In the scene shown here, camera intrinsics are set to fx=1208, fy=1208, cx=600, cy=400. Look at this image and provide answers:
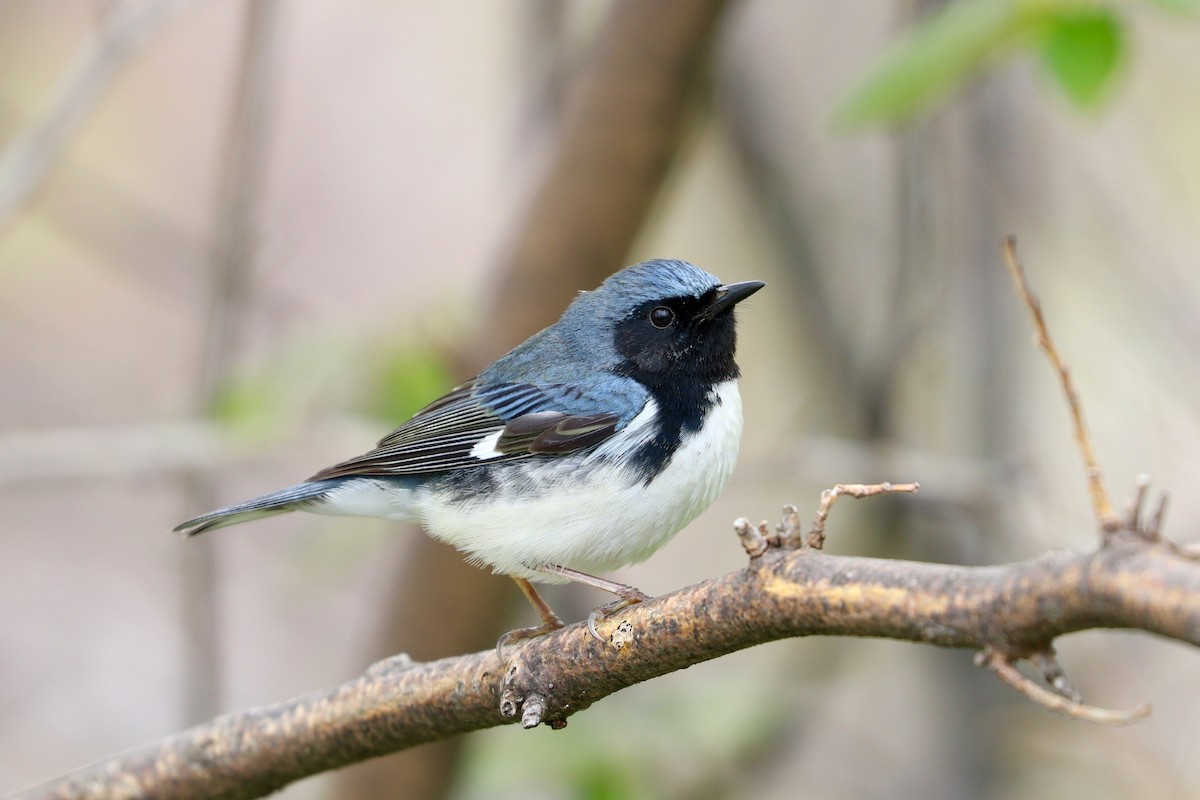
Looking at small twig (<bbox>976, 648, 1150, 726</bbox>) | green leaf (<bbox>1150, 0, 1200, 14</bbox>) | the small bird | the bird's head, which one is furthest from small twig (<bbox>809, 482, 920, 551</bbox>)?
green leaf (<bbox>1150, 0, 1200, 14</bbox>)

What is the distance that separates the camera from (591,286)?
4535 millimetres

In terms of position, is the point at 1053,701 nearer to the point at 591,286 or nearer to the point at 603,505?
the point at 603,505

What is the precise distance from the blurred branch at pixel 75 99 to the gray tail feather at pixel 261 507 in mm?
1633

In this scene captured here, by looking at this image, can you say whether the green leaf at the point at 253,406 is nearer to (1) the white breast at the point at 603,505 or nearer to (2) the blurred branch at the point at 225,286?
(2) the blurred branch at the point at 225,286

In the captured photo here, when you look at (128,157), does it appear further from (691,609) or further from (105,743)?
(691,609)

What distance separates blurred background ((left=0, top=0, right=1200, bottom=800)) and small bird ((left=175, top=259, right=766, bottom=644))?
76cm

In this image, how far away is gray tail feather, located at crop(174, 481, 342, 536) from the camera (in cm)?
310

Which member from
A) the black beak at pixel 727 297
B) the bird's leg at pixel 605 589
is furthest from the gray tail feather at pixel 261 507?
the black beak at pixel 727 297

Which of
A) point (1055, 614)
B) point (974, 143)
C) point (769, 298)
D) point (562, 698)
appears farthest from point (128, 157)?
point (1055, 614)

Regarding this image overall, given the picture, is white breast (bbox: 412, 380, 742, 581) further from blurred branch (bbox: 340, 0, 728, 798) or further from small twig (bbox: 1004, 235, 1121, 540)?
blurred branch (bbox: 340, 0, 728, 798)

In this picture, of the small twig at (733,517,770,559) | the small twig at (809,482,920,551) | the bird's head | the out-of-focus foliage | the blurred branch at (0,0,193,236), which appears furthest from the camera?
the blurred branch at (0,0,193,236)

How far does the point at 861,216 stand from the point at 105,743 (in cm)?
Result: 507

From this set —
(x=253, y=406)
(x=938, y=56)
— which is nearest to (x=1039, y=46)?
(x=938, y=56)

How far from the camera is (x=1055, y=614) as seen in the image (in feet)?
5.24
